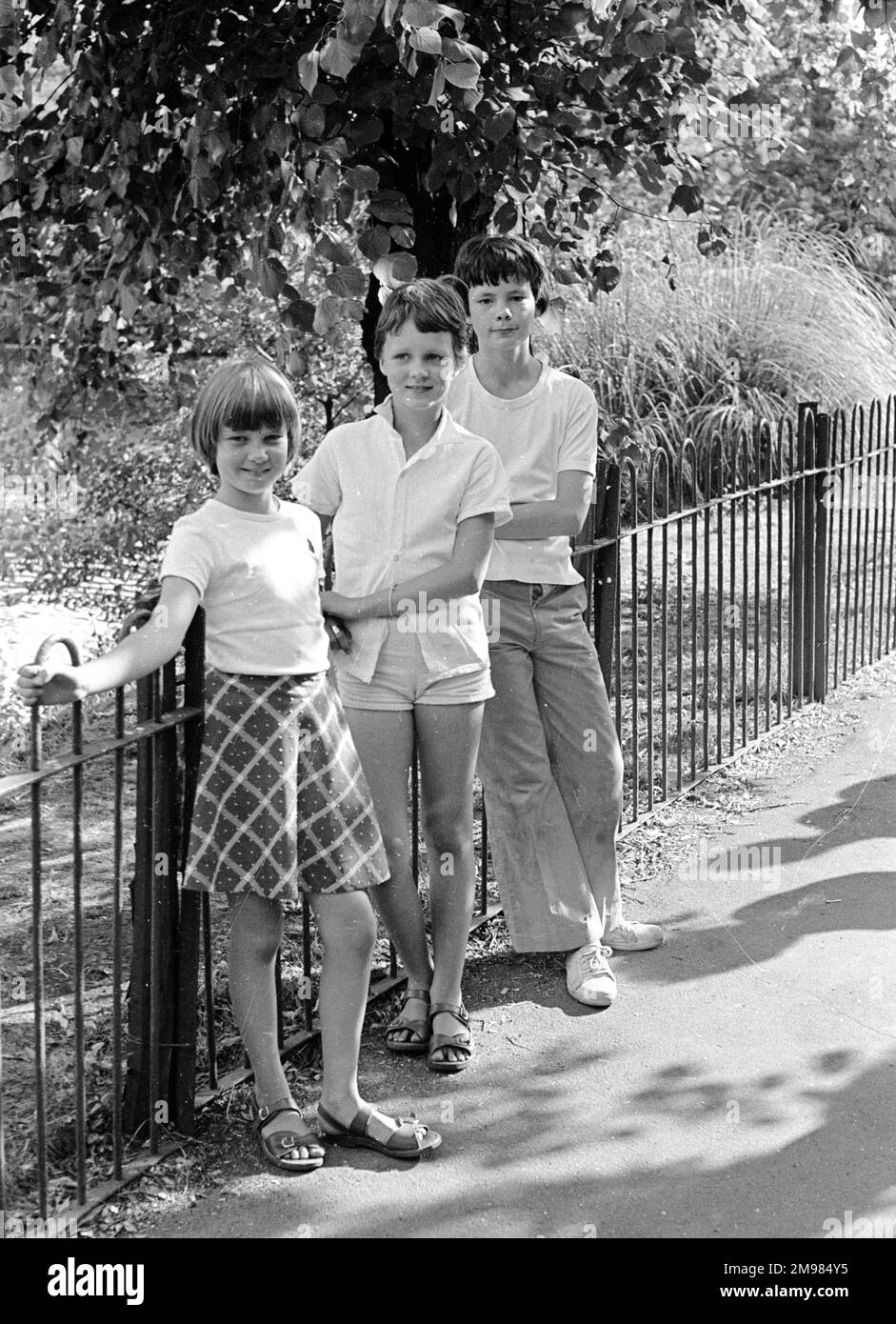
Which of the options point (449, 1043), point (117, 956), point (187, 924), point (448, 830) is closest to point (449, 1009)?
point (449, 1043)

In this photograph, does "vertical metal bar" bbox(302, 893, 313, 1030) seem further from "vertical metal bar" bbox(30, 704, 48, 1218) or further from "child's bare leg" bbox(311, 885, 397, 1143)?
"vertical metal bar" bbox(30, 704, 48, 1218)

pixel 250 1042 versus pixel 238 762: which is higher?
pixel 238 762

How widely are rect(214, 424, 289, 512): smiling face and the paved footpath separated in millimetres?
1419

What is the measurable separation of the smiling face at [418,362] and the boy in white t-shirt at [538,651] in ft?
1.47

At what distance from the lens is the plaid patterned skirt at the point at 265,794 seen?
3279 mm

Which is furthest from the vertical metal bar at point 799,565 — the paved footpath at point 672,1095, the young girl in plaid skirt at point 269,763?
the young girl in plaid skirt at point 269,763

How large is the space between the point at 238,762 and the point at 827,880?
2.56 meters

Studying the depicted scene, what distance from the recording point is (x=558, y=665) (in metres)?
4.29

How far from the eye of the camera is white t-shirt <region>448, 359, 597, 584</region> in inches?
164

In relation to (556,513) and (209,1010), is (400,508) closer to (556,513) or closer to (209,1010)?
(556,513)

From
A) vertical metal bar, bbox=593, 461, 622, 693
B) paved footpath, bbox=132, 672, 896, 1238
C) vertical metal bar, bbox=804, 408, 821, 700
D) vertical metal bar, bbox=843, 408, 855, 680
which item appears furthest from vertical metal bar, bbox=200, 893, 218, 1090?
vertical metal bar, bbox=843, 408, 855, 680

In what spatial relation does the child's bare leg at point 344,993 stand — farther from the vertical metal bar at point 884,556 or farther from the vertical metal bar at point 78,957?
the vertical metal bar at point 884,556
